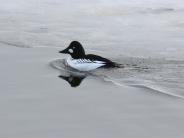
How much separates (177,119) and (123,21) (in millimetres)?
9989

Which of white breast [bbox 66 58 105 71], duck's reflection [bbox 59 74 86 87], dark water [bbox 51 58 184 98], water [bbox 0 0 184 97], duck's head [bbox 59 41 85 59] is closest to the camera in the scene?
dark water [bbox 51 58 184 98]

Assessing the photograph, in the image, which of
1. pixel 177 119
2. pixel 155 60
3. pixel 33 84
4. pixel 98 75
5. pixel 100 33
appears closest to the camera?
pixel 177 119

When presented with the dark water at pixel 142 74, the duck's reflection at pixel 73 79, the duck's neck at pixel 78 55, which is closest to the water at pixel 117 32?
the dark water at pixel 142 74

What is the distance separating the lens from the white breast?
14570 millimetres

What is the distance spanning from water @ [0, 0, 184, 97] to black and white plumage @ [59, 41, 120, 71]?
0.68 feet

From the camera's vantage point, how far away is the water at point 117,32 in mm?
14359

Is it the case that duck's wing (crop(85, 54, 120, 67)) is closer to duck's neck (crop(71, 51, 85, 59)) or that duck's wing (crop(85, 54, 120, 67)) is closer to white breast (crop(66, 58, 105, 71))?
white breast (crop(66, 58, 105, 71))

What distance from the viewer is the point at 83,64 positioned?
48.6 feet

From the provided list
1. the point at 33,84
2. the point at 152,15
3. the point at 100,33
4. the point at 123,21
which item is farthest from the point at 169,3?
the point at 33,84

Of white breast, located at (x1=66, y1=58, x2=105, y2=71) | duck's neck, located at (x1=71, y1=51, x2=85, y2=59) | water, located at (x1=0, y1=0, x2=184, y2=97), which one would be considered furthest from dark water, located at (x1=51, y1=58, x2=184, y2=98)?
duck's neck, located at (x1=71, y1=51, x2=85, y2=59)

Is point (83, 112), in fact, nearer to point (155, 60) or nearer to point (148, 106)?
point (148, 106)

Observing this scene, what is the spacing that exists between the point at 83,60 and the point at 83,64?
0.45 ft

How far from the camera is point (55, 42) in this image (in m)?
17.6

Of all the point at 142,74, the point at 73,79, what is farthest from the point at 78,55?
the point at 142,74
